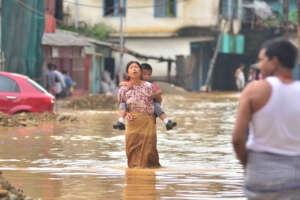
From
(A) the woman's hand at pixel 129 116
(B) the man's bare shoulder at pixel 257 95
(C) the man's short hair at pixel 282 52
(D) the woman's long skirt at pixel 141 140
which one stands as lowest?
(D) the woman's long skirt at pixel 141 140

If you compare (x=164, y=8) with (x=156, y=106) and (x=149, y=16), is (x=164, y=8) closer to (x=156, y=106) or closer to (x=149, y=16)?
(x=149, y=16)

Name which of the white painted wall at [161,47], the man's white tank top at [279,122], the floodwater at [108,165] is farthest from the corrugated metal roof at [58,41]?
the man's white tank top at [279,122]

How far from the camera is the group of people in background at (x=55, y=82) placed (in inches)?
1175

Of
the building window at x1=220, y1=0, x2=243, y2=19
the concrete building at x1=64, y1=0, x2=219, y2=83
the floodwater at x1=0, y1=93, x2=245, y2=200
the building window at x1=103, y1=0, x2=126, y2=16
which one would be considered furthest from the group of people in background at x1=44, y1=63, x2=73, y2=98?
the building window at x1=220, y1=0, x2=243, y2=19

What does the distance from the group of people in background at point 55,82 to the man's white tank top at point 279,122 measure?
82.4ft

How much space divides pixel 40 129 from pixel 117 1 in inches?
1116

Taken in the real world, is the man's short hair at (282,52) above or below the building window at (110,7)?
below

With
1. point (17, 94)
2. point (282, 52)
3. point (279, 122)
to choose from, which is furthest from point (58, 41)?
point (279, 122)

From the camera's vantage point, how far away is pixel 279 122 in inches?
194

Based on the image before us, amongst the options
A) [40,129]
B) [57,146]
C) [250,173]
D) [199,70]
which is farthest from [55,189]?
[199,70]

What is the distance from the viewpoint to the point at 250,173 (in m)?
4.99

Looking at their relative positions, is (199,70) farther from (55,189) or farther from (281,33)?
(55,189)

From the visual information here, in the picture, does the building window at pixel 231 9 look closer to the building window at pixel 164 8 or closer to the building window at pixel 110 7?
the building window at pixel 164 8

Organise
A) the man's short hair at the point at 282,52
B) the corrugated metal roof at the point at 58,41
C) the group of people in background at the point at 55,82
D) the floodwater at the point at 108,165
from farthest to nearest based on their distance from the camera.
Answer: the corrugated metal roof at the point at 58,41, the group of people in background at the point at 55,82, the floodwater at the point at 108,165, the man's short hair at the point at 282,52
